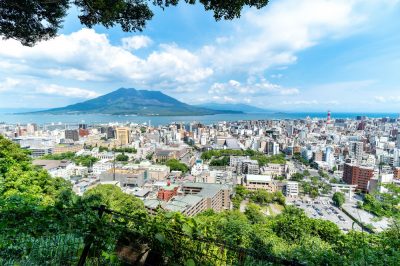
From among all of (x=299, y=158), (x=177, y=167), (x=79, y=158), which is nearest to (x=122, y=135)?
(x=79, y=158)

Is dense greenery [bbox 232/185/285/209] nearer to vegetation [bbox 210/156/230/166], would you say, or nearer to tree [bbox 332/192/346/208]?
tree [bbox 332/192/346/208]

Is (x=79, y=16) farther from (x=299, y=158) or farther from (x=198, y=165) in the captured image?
(x=299, y=158)

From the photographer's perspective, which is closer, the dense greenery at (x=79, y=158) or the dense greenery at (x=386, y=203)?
the dense greenery at (x=386, y=203)

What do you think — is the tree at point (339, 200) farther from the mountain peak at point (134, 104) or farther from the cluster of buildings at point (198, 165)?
the mountain peak at point (134, 104)

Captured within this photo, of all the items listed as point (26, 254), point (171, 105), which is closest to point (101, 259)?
point (26, 254)

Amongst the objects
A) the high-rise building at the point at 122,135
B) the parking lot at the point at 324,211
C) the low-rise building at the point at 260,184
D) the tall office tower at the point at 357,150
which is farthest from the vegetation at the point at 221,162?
the high-rise building at the point at 122,135
